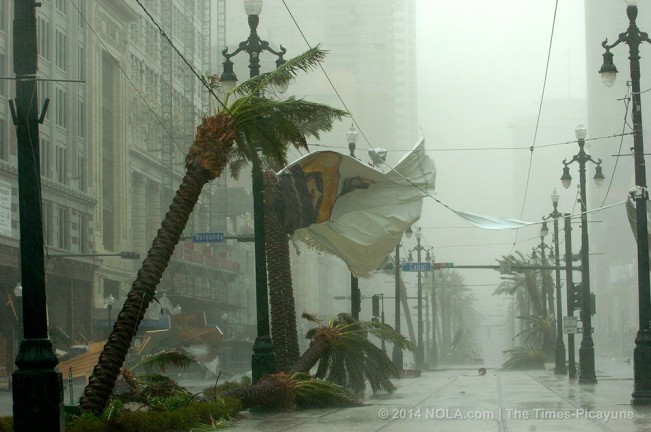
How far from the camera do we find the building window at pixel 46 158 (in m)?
57.6

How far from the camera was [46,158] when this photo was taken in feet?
191

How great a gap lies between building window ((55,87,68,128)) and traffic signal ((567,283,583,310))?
93.9 ft

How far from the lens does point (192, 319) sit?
65.1 m

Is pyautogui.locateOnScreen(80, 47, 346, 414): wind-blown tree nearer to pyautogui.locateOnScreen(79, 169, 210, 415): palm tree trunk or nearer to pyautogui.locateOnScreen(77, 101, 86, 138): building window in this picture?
pyautogui.locateOnScreen(79, 169, 210, 415): palm tree trunk

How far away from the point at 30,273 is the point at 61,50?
158 feet

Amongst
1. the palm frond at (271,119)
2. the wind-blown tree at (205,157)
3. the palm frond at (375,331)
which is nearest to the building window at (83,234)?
the palm frond at (375,331)

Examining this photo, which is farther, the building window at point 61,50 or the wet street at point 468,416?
the building window at point 61,50

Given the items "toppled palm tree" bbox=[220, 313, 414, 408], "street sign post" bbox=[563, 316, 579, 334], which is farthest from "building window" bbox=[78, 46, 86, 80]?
"toppled palm tree" bbox=[220, 313, 414, 408]

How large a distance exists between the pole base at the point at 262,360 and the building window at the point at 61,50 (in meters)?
37.3

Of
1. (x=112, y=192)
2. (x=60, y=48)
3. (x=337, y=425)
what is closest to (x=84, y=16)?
(x=60, y=48)

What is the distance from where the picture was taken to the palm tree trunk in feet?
57.9

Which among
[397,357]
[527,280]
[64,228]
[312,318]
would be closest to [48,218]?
[64,228]

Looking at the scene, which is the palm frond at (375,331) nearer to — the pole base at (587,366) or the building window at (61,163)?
the pole base at (587,366)

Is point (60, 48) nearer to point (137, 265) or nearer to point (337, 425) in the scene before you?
point (137, 265)
